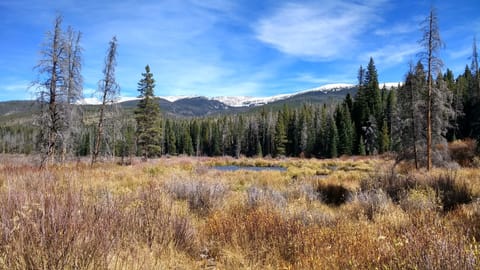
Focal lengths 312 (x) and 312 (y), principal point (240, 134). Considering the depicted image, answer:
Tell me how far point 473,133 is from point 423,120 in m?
34.4

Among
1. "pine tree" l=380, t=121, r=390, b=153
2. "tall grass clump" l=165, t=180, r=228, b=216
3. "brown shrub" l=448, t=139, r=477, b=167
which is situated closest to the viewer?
"tall grass clump" l=165, t=180, r=228, b=216

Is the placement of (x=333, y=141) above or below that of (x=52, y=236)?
below

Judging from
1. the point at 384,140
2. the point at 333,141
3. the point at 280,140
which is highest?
the point at 384,140

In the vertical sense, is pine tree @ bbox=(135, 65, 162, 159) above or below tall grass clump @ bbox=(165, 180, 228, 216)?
above

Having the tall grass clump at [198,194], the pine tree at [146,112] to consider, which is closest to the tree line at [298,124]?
the pine tree at [146,112]

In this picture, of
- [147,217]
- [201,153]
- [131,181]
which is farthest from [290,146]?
[147,217]

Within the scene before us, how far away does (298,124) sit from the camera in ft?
239

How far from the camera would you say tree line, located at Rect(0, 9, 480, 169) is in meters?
16.0

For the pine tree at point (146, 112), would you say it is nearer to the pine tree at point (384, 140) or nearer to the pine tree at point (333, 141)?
the pine tree at point (333, 141)

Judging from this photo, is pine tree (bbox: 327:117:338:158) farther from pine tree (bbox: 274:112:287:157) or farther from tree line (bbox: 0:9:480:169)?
pine tree (bbox: 274:112:287:157)

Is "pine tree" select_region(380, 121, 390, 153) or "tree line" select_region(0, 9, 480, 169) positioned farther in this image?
"pine tree" select_region(380, 121, 390, 153)

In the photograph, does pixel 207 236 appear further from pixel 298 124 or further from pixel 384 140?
pixel 298 124

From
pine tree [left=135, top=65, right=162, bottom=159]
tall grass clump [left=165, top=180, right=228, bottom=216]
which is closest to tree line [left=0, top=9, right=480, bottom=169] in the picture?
pine tree [left=135, top=65, right=162, bottom=159]

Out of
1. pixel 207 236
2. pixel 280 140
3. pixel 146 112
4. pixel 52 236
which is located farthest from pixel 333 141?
pixel 52 236
